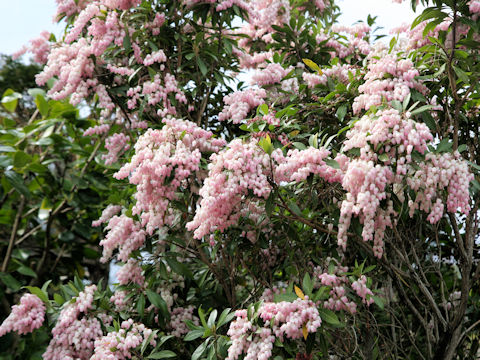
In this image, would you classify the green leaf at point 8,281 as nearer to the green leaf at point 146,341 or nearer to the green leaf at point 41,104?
the green leaf at point 41,104

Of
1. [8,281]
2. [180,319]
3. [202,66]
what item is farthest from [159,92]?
[8,281]

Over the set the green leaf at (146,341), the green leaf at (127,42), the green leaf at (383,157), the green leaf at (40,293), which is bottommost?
the green leaf at (146,341)

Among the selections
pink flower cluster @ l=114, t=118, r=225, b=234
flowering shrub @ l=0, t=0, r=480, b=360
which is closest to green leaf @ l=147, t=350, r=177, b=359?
flowering shrub @ l=0, t=0, r=480, b=360

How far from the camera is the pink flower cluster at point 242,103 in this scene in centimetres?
311

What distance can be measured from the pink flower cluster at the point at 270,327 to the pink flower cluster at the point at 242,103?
1252mm

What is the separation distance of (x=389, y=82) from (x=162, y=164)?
1215 mm

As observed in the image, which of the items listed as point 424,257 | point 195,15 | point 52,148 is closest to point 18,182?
point 52,148

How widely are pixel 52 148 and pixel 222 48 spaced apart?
2.18 m

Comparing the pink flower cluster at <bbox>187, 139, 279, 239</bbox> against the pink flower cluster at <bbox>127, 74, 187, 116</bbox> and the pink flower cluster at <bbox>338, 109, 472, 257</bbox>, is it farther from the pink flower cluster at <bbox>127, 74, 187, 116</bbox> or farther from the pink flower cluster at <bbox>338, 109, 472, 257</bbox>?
the pink flower cluster at <bbox>127, 74, 187, 116</bbox>

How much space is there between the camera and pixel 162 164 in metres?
2.46

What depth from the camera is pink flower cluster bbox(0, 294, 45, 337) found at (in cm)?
289

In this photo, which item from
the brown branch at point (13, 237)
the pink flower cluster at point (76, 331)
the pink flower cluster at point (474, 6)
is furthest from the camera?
the brown branch at point (13, 237)

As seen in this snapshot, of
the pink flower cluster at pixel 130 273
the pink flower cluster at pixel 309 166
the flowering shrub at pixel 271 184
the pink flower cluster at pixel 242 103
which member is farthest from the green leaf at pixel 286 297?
the pink flower cluster at pixel 242 103

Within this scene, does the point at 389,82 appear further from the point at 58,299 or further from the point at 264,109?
the point at 58,299
